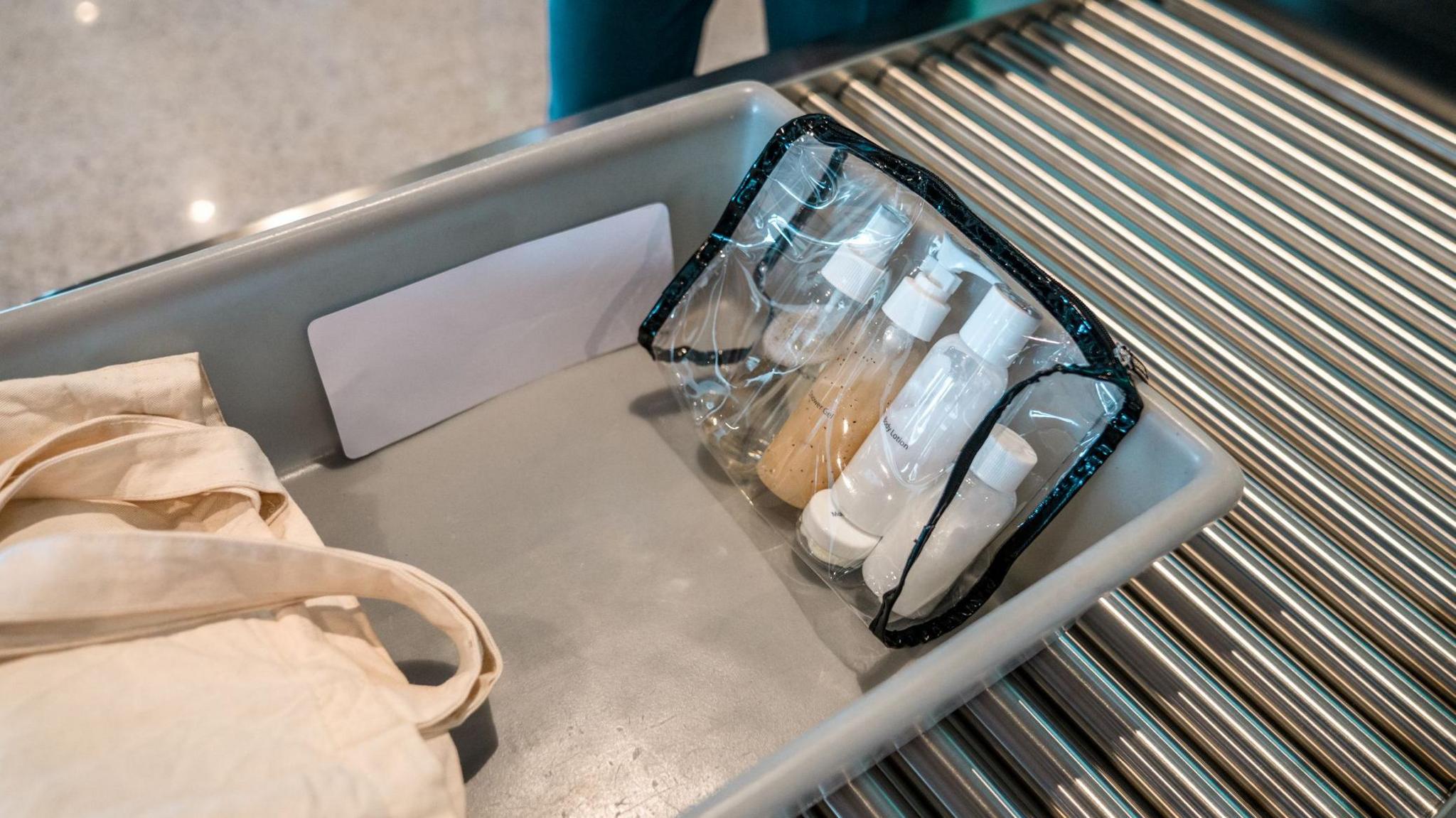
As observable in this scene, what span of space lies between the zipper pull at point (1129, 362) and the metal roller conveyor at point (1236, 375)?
89 mm

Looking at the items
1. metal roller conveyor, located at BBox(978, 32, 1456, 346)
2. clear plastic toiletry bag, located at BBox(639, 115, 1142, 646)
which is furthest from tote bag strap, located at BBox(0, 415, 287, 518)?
metal roller conveyor, located at BBox(978, 32, 1456, 346)

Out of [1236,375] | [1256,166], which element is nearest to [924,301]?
[1236,375]

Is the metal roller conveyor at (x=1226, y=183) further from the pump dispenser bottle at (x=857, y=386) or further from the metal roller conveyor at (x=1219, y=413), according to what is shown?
the pump dispenser bottle at (x=857, y=386)

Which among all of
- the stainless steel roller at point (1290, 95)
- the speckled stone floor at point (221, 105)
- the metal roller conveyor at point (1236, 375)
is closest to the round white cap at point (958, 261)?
the metal roller conveyor at point (1236, 375)

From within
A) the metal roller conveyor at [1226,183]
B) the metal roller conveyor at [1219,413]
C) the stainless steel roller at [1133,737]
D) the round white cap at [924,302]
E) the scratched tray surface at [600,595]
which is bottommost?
the scratched tray surface at [600,595]

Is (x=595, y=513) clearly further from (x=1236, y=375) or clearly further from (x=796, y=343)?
(x=1236, y=375)

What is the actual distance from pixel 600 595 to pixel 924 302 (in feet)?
0.71

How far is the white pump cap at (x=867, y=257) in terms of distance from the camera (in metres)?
0.49

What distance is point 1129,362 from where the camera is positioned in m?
0.45

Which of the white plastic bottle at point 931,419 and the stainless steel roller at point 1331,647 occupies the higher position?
the white plastic bottle at point 931,419

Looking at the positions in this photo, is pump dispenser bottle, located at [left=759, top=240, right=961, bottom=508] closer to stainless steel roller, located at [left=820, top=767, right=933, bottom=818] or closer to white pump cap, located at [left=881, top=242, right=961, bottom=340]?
white pump cap, located at [left=881, top=242, right=961, bottom=340]

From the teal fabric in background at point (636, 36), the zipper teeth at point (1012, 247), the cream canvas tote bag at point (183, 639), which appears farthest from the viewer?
the teal fabric in background at point (636, 36)

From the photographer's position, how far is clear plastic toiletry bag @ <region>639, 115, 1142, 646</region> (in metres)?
0.44

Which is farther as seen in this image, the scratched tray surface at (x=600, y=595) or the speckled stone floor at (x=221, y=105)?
the speckled stone floor at (x=221, y=105)
